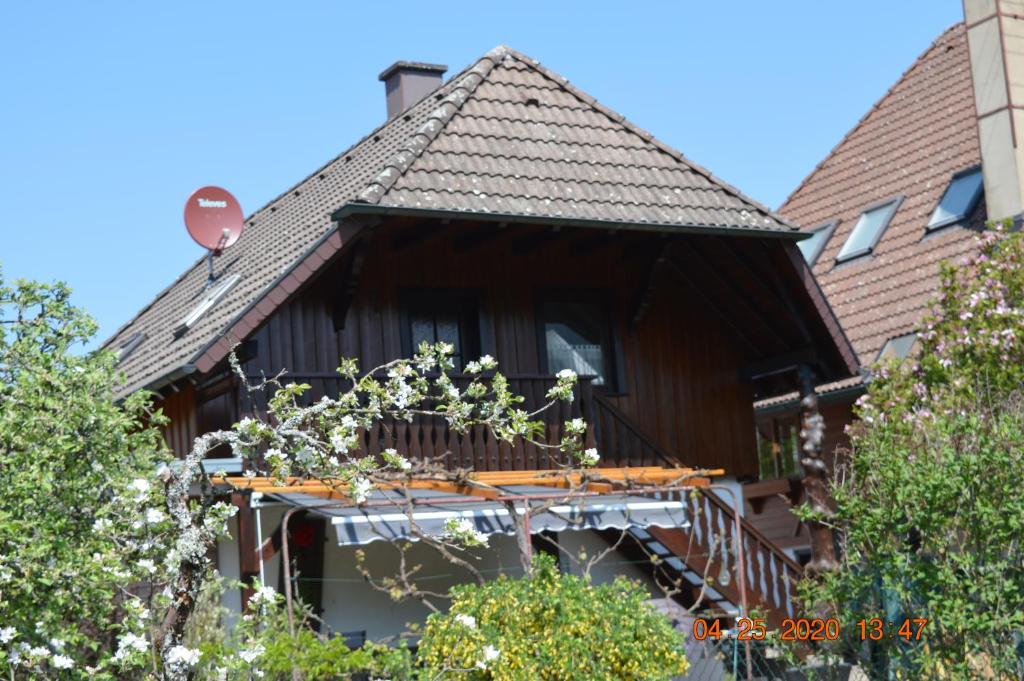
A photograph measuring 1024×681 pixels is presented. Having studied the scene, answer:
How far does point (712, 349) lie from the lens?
20.4 meters

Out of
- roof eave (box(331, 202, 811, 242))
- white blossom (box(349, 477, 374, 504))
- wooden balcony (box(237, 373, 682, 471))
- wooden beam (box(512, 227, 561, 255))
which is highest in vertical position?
wooden beam (box(512, 227, 561, 255))

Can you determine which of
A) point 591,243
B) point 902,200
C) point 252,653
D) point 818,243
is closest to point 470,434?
point 591,243

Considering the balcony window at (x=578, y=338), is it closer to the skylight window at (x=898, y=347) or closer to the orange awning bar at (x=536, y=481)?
the orange awning bar at (x=536, y=481)

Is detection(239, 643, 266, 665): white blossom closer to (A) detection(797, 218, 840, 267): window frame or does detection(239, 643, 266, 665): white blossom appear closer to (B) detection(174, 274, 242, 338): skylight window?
(B) detection(174, 274, 242, 338): skylight window

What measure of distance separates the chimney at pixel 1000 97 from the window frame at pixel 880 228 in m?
2.27

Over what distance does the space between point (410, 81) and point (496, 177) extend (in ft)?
20.1

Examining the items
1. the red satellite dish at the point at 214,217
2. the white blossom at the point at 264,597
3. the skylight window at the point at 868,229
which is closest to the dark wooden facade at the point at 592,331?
the red satellite dish at the point at 214,217

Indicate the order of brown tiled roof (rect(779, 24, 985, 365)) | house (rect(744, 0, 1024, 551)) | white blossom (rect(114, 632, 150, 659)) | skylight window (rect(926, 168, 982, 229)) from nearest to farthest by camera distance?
white blossom (rect(114, 632, 150, 659))
house (rect(744, 0, 1024, 551))
brown tiled roof (rect(779, 24, 985, 365))
skylight window (rect(926, 168, 982, 229))

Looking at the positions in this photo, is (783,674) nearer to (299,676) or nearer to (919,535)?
(919,535)

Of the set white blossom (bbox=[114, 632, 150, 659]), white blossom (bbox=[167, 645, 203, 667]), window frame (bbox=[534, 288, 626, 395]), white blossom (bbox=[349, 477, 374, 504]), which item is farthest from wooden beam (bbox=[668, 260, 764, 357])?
white blossom (bbox=[114, 632, 150, 659])

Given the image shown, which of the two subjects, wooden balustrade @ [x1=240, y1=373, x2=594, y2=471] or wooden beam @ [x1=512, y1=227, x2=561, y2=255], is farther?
wooden beam @ [x1=512, y1=227, x2=561, y2=255]

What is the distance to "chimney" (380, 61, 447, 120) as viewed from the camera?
2306 cm

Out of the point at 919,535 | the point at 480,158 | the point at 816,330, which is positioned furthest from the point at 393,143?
the point at 919,535

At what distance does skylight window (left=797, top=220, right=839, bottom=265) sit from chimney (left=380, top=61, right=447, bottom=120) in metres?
6.55
